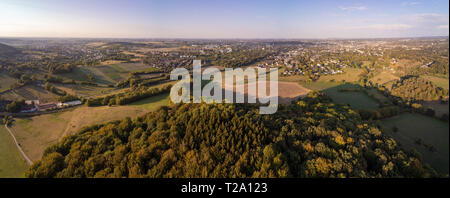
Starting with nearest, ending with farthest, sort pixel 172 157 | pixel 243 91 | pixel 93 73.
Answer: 1. pixel 172 157
2. pixel 243 91
3. pixel 93 73

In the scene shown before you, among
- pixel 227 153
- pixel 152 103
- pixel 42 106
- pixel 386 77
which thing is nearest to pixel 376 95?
pixel 386 77

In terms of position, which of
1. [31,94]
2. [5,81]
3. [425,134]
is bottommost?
[31,94]

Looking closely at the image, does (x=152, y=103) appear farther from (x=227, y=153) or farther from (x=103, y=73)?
(x=103, y=73)

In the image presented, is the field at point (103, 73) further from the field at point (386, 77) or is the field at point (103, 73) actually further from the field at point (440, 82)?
the field at point (440, 82)

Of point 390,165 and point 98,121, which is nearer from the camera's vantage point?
point 390,165

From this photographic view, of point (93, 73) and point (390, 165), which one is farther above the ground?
point (93, 73)
